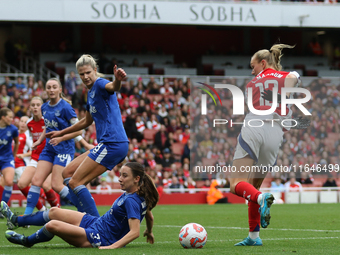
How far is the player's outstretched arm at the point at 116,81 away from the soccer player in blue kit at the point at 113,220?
0.85m

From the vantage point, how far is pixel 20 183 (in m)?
9.45

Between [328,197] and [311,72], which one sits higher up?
[311,72]

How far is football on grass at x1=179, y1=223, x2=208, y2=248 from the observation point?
6.04m

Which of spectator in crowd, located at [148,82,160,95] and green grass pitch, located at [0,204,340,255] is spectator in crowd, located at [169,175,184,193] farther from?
green grass pitch, located at [0,204,340,255]

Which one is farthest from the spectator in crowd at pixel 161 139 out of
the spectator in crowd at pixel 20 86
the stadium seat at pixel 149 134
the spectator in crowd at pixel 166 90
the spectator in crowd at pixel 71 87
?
the spectator in crowd at pixel 20 86

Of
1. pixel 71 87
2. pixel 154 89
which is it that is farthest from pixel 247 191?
pixel 154 89

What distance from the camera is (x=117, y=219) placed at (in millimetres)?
5895

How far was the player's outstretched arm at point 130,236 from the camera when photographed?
570 cm

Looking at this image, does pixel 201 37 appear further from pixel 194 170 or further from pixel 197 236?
pixel 197 236

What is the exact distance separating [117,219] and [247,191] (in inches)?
53.9

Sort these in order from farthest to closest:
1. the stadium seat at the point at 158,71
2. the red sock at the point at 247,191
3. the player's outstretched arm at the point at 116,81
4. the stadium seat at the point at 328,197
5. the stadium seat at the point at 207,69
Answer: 1. the stadium seat at the point at 207,69
2. the stadium seat at the point at 158,71
3. the stadium seat at the point at 328,197
4. the player's outstretched arm at the point at 116,81
5. the red sock at the point at 247,191

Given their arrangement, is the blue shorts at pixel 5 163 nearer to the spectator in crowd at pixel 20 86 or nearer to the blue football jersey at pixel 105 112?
the blue football jersey at pixel 105 112

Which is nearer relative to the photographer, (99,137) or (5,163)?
(99,137)

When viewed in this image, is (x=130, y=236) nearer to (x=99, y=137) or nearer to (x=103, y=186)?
(x=99, y=137)
